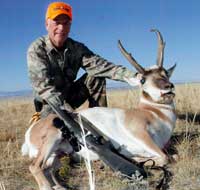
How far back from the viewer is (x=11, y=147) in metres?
5.56

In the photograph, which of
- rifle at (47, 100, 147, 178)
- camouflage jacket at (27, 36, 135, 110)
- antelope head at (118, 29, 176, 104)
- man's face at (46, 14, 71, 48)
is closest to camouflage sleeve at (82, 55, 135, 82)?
camouflage jacket at (27, 36, 135, 110)

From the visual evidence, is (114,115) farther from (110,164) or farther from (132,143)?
(110,164)

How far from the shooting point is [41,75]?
16.8ft

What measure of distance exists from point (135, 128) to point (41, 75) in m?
1.45

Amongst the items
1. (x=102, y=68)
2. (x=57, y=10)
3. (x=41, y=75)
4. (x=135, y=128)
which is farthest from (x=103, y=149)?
(x=57, y=10)

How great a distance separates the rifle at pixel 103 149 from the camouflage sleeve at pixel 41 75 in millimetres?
450

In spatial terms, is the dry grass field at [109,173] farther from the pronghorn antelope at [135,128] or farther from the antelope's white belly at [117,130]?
the antelope's white belly at [117,130]

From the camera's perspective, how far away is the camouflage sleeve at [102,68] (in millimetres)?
5598

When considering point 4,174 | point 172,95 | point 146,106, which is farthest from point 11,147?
point 172,95

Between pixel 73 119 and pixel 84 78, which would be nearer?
pixel 73 119

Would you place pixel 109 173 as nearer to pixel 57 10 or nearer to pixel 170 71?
pixel 170 71

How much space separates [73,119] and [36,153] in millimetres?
526

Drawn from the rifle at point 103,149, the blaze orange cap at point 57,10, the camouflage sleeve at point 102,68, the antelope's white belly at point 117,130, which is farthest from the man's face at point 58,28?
the rifle at point 103,149

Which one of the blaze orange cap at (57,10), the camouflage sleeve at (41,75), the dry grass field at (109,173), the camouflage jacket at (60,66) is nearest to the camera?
the dry grass field at (109,173)
